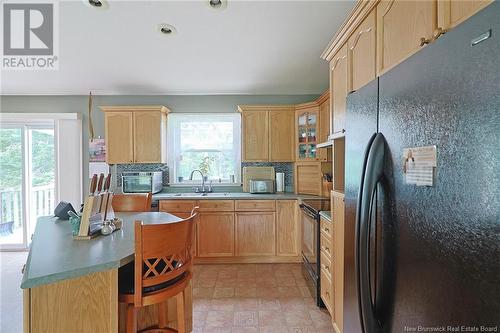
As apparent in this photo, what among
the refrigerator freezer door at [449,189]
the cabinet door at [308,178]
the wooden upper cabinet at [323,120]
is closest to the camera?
the refrigerator freezer door at [449,189]

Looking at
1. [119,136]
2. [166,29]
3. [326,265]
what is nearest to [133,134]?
[119,136]

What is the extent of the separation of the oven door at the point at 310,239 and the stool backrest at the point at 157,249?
144cm

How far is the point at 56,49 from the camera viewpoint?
300cm

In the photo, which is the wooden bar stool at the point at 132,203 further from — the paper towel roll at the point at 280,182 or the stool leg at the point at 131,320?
the paper towel roll at the point at 280,182

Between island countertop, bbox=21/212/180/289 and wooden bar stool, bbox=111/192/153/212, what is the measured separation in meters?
0.65

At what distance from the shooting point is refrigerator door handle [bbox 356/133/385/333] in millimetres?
778

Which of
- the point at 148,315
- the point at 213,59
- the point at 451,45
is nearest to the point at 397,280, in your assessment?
the point at 451,45

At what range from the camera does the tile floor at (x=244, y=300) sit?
86.3 inches

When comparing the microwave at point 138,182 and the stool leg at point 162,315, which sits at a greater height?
the microwave at point 138,182

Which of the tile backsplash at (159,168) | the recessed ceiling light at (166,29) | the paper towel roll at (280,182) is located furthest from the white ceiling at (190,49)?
the paper towel roll at (280,182)

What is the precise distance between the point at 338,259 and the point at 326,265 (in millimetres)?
389

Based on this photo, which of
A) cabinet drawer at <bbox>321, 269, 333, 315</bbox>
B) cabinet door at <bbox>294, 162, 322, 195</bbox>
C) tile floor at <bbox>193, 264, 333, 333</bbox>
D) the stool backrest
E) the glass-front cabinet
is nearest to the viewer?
the stool backrest

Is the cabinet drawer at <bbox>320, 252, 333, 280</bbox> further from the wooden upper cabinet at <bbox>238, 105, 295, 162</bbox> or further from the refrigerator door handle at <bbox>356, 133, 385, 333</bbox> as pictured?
the wooden upper cabinet at <bbox>238, 105, 295, 162</bbox>

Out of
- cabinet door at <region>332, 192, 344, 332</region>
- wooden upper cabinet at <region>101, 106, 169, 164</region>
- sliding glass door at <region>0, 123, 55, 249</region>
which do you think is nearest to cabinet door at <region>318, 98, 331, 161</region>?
cabinet door at <region>332, 192, 344, 332</region>
